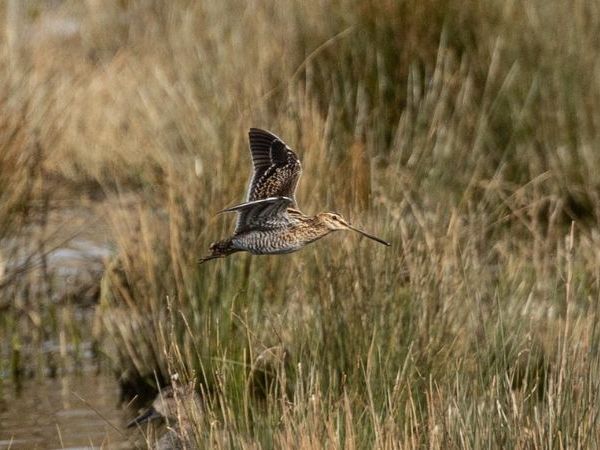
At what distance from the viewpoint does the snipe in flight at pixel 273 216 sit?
554cm

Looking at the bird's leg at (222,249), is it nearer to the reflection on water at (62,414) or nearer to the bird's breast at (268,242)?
the bird's breast at (268,242)

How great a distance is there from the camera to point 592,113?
9867 mm

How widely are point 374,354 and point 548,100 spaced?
4187 millimetres

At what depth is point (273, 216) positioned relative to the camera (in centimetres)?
562

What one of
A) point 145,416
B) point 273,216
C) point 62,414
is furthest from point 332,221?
point 62,414

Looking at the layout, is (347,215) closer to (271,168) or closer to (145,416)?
(145,416)

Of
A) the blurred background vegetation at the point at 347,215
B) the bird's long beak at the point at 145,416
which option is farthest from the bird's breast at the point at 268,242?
the bird's long beak at the point at 145,416

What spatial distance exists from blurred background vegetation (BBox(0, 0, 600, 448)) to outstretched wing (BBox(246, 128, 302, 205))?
542 millimetres

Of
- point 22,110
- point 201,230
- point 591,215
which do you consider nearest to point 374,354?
point 201,230

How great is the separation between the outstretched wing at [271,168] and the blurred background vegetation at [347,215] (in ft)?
1.78

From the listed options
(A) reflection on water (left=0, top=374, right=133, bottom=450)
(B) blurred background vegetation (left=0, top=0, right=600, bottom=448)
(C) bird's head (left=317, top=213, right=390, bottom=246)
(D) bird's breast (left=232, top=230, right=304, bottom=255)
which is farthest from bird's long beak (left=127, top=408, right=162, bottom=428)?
(C) bird's head (left=317, top=213, right=390, bottom=246)

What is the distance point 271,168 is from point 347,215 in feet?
4.92

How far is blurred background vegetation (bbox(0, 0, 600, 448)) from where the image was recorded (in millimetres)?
5125

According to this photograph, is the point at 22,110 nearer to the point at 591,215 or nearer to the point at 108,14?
the point at 591,215
